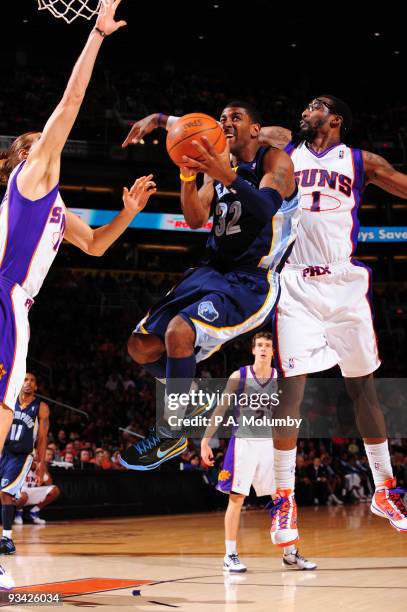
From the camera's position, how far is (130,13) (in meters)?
25.5

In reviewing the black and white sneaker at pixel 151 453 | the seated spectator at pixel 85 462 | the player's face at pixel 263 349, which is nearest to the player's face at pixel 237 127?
the black and white sneaker at pixel 151 453

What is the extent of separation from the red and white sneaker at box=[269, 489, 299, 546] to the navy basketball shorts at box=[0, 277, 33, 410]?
2.47 metres

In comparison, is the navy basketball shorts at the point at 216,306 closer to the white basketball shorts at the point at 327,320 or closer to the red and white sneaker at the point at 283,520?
the white basketball shorts at the point at 327,320

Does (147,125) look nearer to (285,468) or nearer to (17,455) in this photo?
(285,468)

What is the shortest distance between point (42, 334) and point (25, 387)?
11.3 meters

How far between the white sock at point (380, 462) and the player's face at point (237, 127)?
7.78 feet

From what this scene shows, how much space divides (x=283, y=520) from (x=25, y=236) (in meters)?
2.87

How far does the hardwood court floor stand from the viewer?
4.73 m

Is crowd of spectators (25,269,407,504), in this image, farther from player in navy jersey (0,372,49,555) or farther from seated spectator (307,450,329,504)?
player in navy jersey (0,372,49,555)

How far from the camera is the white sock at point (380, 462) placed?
5820mm

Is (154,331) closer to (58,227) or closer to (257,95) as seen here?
(58,227)

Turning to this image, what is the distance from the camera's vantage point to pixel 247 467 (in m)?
7.16

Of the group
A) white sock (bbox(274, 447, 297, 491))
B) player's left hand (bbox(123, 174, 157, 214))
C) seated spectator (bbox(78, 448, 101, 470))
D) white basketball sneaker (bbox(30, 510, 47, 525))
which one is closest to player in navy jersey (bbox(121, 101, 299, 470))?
player's left hand (bbox(123, 174, 157, 214))

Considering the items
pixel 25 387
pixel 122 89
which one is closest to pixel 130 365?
pixel 122 89
